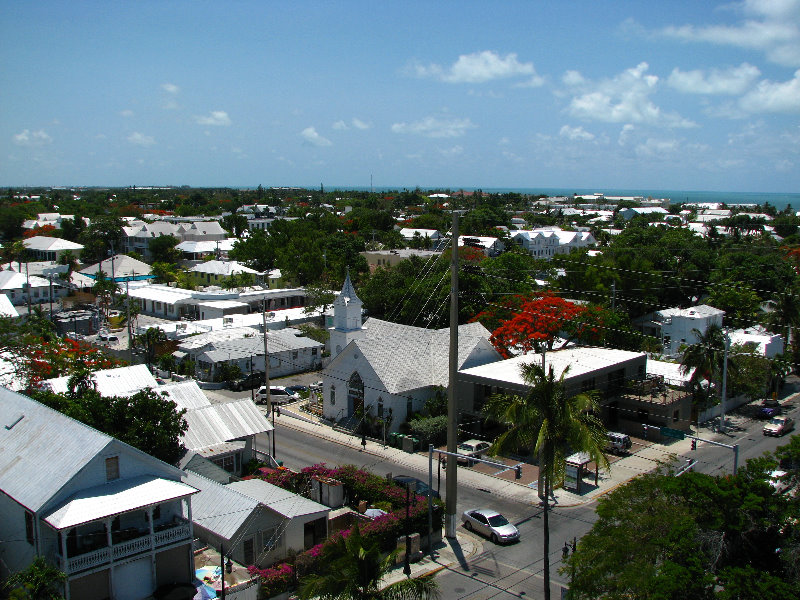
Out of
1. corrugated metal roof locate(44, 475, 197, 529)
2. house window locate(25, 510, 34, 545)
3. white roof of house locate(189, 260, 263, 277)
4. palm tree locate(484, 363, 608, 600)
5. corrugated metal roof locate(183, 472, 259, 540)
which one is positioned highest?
palm tree locate(484, 363, 608, 600)

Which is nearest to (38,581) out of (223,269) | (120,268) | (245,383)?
(245,383)

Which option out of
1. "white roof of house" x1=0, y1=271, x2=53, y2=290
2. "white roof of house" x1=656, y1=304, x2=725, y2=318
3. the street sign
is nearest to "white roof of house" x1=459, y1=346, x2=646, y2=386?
the street sign

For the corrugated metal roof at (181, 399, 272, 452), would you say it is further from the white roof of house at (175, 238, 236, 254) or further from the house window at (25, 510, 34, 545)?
the white roof of house at (175, 238, 236, 254)

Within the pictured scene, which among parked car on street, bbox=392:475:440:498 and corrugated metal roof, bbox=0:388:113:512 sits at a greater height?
corrugated metal roof, bbox=0:388:113:512

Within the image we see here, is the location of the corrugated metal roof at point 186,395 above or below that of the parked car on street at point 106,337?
above

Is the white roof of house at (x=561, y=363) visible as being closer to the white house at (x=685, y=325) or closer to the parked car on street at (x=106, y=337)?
the white house at (x=685, y=325)

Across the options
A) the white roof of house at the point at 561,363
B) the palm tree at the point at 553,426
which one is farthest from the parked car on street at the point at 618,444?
the palm tree at the point at 553,426

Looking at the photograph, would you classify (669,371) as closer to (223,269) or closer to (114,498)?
(114,498)
